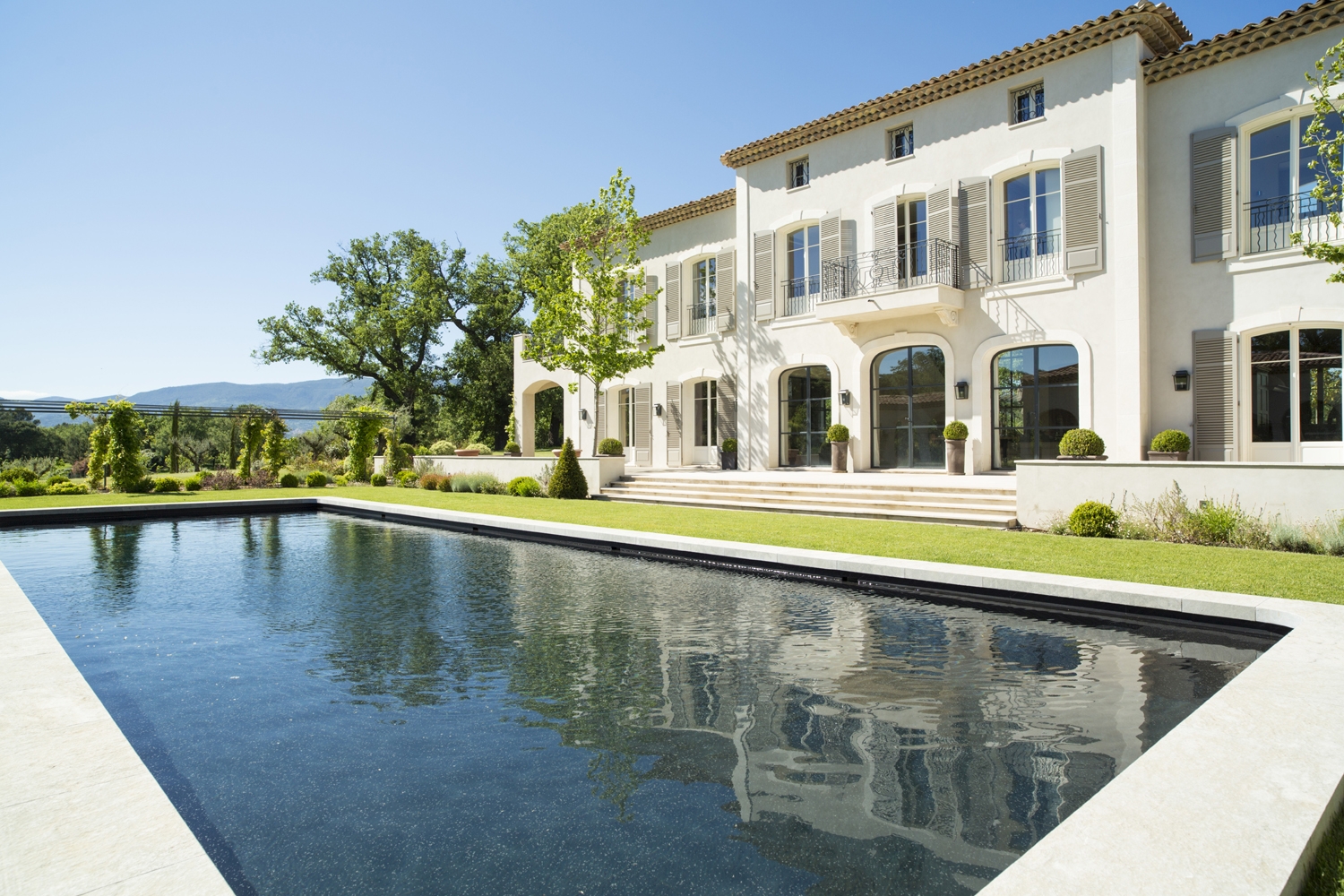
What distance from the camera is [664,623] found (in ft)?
21.1

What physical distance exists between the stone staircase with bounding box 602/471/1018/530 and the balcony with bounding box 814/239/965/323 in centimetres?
363

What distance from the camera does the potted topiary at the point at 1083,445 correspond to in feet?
43.1

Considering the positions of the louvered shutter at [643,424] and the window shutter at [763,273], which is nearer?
the window shutter at [763,273]

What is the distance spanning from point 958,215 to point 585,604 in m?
12.7

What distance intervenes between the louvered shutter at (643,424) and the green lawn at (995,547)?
6.88 m

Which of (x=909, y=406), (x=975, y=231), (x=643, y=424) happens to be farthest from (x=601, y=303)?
(x=975, y=231)

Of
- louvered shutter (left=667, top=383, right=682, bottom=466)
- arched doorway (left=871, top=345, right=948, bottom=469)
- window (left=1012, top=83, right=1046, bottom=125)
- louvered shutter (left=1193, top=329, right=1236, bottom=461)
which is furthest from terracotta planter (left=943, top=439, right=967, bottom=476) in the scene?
louvered shutter (left=667, top=383, right=682, bottom=466)

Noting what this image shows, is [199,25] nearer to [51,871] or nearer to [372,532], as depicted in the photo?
[372,532]

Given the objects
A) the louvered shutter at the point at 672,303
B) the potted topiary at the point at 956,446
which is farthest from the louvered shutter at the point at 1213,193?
the louvered shutter at the point at 672,303

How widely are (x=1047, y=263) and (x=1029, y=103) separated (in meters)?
3.34

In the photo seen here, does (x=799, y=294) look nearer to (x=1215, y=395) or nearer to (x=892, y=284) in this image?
(x=892, y=284)

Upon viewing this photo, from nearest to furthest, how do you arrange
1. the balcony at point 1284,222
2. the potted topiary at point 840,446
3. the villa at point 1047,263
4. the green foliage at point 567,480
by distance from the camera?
the balcony at point 1284,222
the villa at point 1047,263
the potted topiary at point 840,446
the green foliage at point 567,480

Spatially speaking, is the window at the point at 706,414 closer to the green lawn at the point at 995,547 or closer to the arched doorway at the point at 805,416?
the arched doorway at the point at 805,416

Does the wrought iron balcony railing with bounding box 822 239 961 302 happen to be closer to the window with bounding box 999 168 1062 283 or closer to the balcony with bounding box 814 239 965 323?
the balcony with bounding box 814 239 965 323
